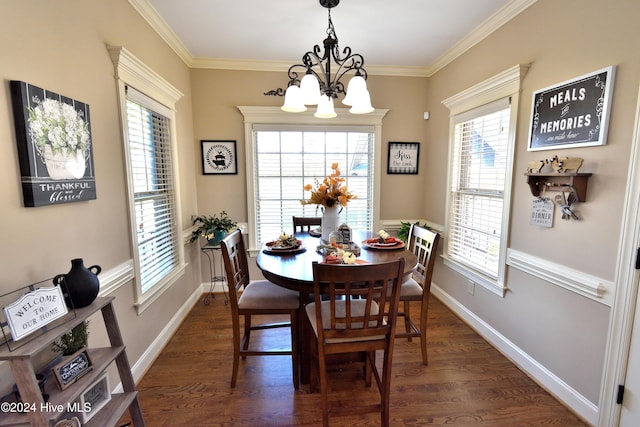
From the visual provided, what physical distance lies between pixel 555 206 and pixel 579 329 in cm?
75

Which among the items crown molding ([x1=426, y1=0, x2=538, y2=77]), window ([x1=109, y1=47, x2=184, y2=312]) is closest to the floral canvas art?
window ([x1=109, y1=47, x2=184, y2=312])

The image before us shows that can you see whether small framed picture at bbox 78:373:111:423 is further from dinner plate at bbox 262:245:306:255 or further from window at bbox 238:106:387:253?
window at bbox 238:106:387:253

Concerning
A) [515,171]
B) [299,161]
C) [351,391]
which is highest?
[299,161]

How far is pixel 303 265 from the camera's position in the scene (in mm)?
1869

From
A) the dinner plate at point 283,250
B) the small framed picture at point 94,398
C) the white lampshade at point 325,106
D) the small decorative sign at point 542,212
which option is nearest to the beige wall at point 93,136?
the small framed picture at point 94,398

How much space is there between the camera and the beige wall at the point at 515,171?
1239mm

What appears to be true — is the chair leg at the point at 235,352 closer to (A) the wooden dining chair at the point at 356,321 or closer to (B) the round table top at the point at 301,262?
(B) the round table top at the point at 301,262

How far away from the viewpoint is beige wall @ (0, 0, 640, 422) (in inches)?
48.8

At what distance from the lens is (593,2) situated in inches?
64.2

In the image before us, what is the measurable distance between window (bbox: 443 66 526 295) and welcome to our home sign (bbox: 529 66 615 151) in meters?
0.23

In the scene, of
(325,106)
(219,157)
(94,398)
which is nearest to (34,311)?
(94,398)

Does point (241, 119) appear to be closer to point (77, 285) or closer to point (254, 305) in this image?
point (254, 305)

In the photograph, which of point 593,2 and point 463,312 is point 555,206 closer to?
point 593,2

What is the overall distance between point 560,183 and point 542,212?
247 mm
